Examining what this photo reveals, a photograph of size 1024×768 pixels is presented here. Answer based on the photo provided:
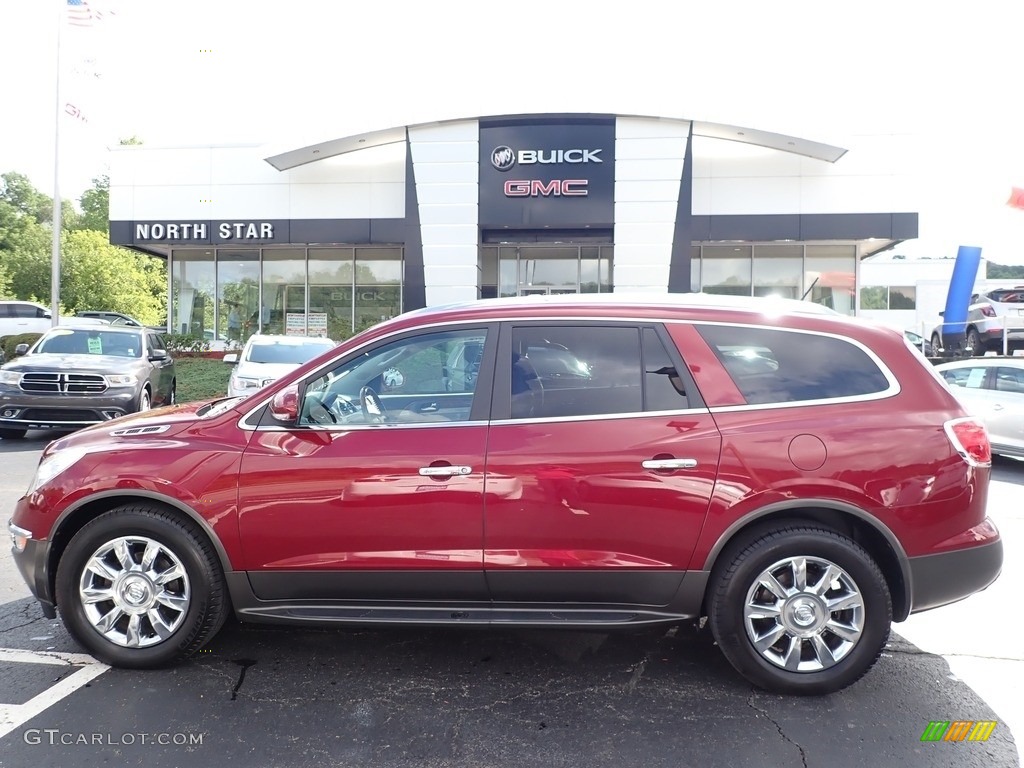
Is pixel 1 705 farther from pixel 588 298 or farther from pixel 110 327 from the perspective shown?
pixel 110 327

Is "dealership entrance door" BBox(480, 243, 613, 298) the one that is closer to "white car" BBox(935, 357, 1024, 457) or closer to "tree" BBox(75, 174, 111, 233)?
"white car" BBox(935, 357, 1024, 457)

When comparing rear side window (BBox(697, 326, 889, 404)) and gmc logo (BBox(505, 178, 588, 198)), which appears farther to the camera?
gmc logo (BBox(505, 178, 588, 198))

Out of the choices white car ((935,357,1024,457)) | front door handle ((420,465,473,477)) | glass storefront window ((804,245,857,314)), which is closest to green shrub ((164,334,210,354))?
glass storefront window ((804,245,857,314))

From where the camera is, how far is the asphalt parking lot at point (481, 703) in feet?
9.61

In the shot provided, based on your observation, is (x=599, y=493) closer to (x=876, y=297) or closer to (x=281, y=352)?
(x=281, y=352)

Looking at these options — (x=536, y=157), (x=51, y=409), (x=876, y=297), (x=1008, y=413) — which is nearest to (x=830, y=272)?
(x=536, y=157)

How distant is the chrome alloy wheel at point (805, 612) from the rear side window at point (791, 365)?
0.78 metres

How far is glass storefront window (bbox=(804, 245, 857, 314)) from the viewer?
21109mm

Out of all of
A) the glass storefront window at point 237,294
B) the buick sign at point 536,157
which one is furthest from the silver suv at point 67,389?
the glass storefront window at point 237,294

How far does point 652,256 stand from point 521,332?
52.6 ft

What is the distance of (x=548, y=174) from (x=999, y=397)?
39.8 ft

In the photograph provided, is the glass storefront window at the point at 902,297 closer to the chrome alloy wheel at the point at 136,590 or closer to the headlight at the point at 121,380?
the headlight at the point at 121,380

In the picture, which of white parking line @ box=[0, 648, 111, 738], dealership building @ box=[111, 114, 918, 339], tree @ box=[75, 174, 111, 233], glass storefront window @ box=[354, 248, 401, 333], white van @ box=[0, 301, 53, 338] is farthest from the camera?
tree @ box=[75, 174, 111, 233]

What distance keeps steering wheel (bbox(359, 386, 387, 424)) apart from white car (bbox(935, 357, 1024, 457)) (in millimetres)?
8371
